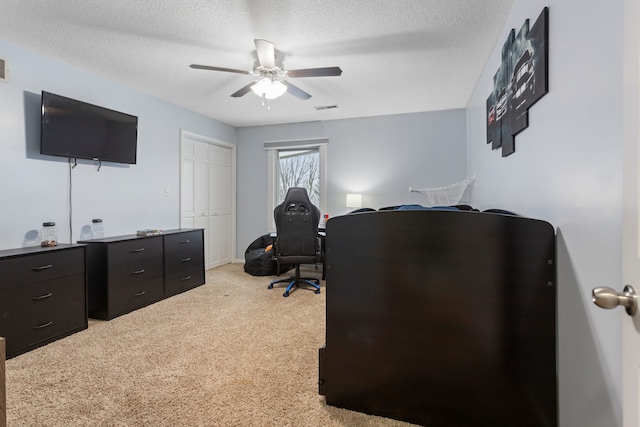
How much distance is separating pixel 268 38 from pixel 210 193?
3032 mm

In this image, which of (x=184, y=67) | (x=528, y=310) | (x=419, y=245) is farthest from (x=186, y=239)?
(x=528, y=310)

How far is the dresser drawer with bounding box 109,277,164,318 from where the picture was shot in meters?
2.87

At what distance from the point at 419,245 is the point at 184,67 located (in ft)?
9.31

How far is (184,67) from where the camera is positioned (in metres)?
2.99

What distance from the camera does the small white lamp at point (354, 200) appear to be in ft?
15.2

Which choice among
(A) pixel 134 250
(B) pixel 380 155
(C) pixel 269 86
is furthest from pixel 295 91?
(A) pixel 134 250

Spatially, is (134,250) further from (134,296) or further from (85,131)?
(85,131)

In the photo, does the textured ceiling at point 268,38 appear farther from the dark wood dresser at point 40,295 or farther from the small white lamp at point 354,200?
the dark wood dresser at point 40,295

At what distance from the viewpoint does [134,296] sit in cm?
307

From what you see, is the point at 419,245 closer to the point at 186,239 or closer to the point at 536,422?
the point at 536,422

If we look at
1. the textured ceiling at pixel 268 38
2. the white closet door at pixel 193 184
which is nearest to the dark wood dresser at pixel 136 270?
the white closet door at pixel 193 184

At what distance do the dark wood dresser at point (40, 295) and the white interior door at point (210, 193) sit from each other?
185 cm

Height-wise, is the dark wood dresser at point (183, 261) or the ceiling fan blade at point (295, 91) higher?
the ceiling fan blade at point (295, 91)

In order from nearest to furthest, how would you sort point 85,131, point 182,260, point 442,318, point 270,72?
point 442,318 < point 270,72 < point 85,131 < point 182,260
